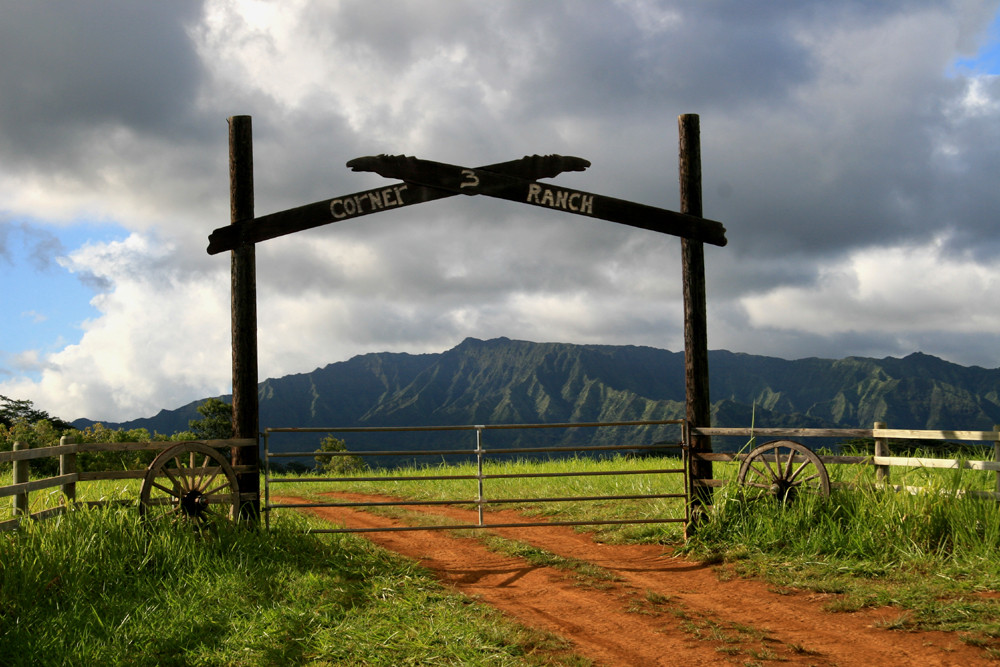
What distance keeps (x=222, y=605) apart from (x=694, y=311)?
699cm

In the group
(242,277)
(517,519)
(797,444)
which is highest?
(242,277)

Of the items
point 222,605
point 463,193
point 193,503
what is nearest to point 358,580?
point 222,605

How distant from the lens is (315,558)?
8781mm

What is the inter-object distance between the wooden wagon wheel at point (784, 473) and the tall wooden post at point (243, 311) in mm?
6536


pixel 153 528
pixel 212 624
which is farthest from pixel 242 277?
pixel 212 624

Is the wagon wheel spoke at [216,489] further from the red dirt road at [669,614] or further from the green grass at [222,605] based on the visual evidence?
the red dirt road at [669,614]

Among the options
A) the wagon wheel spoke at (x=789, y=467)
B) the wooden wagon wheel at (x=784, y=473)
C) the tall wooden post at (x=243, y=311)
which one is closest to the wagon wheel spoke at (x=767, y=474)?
the wooden wagon wheel at (x=784, y=473)

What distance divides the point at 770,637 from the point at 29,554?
7.00 meters

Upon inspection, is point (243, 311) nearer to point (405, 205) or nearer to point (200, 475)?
point (200, 475)

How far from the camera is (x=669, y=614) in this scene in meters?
7.11

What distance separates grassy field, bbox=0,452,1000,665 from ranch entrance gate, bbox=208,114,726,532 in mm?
1163

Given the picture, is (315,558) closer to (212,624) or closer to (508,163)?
(212,624)

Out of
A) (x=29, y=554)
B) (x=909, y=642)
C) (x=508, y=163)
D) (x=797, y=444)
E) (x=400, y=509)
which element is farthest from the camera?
(x=400, y=509)

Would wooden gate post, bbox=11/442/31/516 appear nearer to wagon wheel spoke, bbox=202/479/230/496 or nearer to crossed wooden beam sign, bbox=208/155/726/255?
wagon wheel spoke, bbox=202/479/230/496
